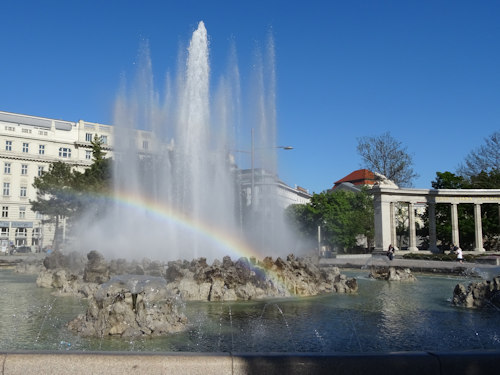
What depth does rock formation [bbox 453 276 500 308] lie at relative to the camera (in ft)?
43.4

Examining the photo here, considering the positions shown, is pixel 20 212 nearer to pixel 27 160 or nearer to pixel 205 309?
pixel 27 160

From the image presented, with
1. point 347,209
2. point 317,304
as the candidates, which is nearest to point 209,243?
point 317,304

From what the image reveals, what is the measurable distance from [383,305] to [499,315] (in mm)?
3042

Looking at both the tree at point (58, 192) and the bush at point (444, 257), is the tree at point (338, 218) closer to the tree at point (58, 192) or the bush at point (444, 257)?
the bush at point (444, 257)

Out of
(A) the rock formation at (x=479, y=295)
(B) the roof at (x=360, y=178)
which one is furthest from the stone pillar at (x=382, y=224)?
(B) the roof at (x=360, y=178)

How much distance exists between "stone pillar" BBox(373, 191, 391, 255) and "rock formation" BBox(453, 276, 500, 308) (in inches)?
1017

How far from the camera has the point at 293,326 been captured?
10.0m

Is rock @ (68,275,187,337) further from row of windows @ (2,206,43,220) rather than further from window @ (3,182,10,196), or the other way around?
window @ (3,182,10,196)

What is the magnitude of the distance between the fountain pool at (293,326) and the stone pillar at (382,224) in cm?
2496

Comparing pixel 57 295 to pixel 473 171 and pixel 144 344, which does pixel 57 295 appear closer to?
pixel 144 344

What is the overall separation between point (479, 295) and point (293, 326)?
682 cm

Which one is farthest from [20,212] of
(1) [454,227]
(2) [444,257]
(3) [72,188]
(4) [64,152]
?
(2) [444,257]

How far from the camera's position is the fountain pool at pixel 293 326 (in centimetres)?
820

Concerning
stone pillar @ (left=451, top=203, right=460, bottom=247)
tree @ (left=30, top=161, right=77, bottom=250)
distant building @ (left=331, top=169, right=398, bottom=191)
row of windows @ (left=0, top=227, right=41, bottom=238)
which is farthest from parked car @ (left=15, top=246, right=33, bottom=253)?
distant building @ (left=331, top=169, right=398, bottom=191)
